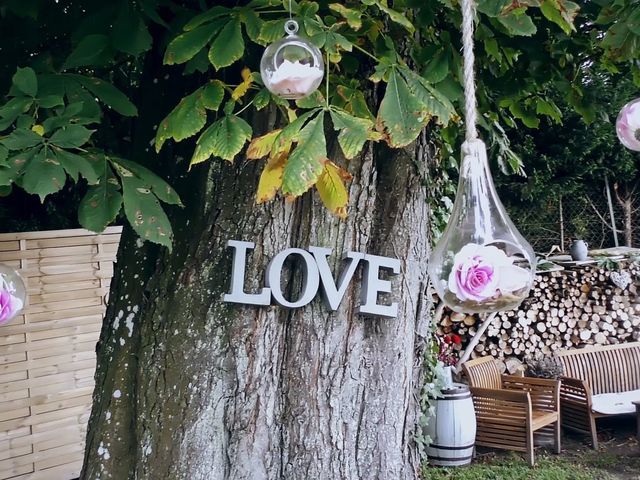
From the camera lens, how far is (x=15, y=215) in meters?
4.10

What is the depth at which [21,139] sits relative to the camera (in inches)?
56.5

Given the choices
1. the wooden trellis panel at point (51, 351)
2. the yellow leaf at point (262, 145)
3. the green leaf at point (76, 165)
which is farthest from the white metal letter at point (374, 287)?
the wooden trellis panel at point (51, 351)

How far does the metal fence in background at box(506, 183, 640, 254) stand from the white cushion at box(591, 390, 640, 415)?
173cm

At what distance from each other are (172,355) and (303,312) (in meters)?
0.38

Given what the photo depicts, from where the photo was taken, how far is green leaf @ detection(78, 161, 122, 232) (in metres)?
1.47

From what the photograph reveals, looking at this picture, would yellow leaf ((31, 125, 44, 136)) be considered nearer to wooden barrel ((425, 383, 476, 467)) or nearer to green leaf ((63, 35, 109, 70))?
green leaf ((63, 35, 109, 70))

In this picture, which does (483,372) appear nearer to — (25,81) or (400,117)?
(400,117)

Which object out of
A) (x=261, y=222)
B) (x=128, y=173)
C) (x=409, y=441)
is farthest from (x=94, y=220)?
(x=409, y=441)

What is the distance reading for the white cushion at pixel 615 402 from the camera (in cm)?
508

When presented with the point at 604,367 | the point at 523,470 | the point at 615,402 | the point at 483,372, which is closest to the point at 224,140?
the point at 523,470

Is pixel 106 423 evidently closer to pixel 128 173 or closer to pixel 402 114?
pixel 128 173

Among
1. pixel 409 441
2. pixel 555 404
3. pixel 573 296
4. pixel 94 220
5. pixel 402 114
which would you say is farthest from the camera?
pixel 573 296

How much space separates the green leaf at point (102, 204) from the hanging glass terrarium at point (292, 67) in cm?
45

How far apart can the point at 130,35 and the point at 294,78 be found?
0.57 m
